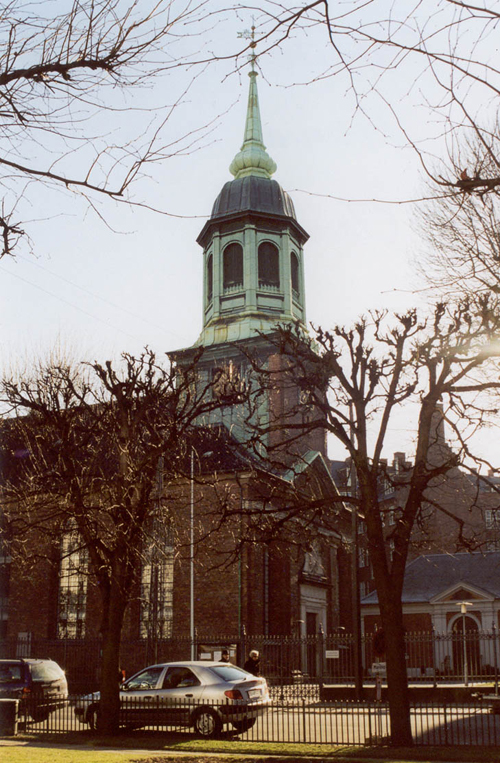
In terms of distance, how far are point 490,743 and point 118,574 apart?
770cm

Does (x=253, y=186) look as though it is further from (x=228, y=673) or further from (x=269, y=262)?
(x=228, y=673)

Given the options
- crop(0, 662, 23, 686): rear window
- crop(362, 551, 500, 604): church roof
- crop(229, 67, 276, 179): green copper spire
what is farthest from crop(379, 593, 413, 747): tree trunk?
crop(229, 67, 276, 179): green copper spire

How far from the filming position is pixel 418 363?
54.4 feet

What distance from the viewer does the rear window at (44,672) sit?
21406 mm

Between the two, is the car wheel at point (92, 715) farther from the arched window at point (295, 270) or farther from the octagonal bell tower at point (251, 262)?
the arched window at point (295, 270)

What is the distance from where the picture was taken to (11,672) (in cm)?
2067

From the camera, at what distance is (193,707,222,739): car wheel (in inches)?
630

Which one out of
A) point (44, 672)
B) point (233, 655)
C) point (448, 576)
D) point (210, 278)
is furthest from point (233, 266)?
point (44, 672)

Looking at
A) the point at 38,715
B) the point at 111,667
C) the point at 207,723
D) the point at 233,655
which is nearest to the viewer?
the point at 207,723

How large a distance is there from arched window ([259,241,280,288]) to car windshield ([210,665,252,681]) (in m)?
31.3

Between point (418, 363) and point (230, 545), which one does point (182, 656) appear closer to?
point (230, 545)

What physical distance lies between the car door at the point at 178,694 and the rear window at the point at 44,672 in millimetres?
5528

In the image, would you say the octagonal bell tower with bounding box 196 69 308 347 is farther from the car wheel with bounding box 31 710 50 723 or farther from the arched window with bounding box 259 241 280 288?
the car wheel with bounding box 31 710 50 723

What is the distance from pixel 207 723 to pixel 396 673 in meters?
4.18
